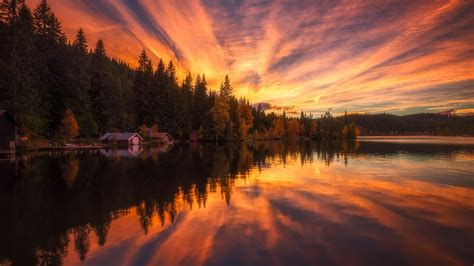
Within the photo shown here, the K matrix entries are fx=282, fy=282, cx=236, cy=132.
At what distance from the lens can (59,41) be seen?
83.1 m

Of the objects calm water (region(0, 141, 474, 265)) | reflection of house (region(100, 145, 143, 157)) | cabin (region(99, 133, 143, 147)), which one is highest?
cabin (region(99, 133, 143, 147))

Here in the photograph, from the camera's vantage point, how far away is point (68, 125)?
7044 centimetres

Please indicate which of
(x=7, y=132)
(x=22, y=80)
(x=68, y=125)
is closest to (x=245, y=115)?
(x=68, y=125)

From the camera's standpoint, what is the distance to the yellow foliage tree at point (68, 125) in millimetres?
70438

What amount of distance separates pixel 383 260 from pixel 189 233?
7.53 meters

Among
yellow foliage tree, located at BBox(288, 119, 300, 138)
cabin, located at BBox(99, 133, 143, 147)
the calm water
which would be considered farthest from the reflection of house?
yellow foliage tree, located at BBox(288, 119, 300, 138)

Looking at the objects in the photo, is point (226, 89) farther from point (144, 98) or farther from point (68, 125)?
point (68, 125)

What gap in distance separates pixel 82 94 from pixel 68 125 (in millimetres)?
13279

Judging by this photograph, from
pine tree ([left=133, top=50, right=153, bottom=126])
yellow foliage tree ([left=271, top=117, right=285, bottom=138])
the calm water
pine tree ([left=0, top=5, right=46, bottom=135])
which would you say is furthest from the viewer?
yellow foliage tree ([left=271, top=117, right=285, bottom=138])

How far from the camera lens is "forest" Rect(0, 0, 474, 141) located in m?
60.1

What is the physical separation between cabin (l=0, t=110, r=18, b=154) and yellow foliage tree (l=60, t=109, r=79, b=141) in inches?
806

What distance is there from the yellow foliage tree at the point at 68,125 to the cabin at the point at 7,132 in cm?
2048

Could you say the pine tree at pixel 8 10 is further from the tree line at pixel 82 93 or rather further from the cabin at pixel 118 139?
the cabin at pixel 118 139

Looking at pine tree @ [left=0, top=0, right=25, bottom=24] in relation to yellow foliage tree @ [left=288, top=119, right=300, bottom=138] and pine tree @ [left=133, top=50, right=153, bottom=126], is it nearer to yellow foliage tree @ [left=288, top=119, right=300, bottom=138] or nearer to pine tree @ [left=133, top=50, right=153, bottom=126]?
pine tree @ [left=133, top=50, right=153, bottom=126]
